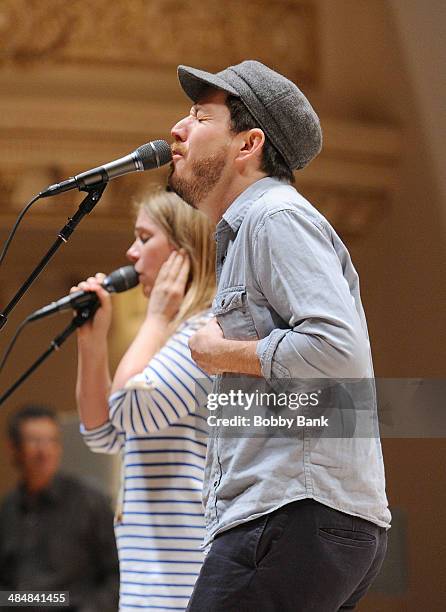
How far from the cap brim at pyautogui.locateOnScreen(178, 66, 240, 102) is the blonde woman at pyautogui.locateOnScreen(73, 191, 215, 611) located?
0.51 m

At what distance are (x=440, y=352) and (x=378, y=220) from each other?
60 cm

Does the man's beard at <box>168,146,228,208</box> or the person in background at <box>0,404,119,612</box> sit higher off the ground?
the man's beard at <box>168,146,228,208</box>

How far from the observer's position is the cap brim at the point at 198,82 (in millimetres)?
1312

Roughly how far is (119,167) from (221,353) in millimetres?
326

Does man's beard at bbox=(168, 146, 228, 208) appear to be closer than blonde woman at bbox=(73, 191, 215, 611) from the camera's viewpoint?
Yes

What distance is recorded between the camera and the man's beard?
1.33 metres

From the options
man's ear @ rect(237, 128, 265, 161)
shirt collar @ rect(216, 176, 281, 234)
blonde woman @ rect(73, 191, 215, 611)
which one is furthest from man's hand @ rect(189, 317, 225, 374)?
blonde woman @ rect(73, 191, 215, 611)

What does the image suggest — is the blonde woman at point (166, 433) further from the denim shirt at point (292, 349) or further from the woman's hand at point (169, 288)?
the denim shirt at point (292, 349)

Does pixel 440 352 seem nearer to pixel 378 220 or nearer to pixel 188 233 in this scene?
pixel 378 220

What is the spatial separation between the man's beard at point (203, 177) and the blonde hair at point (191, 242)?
1.73 feet

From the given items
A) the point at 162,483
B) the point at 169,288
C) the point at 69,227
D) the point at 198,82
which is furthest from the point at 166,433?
the point at 198,82

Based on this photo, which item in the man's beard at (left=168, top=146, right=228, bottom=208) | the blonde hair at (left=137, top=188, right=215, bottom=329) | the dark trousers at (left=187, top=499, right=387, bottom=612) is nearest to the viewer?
the dark trousers at (left=187, top=499, right=387, bottom=612)

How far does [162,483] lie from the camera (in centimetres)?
173

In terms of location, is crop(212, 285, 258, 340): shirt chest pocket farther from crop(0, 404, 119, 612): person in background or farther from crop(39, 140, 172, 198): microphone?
crop(0, 404, 119, 612): person in background
